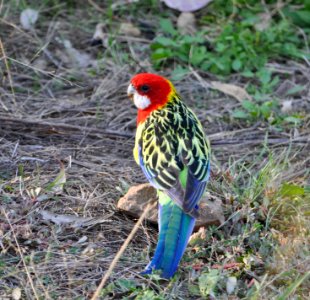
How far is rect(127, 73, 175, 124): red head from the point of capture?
5.29 metres

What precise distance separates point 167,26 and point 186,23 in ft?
0.72

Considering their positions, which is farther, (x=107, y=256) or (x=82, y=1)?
(x=82, y=1)

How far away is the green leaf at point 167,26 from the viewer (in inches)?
279

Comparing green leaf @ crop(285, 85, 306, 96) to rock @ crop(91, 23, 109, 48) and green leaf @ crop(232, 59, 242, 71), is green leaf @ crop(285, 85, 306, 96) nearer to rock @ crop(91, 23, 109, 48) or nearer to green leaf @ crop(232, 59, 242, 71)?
green leaf @ crop(232, 59, 242, 71)

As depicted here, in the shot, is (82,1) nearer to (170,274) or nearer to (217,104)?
(217,104)

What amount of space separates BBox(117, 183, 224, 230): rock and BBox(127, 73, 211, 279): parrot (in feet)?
0.49

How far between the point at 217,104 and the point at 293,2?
4.87 ft

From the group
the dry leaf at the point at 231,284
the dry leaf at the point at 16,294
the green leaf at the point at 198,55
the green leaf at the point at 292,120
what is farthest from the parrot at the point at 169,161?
the green leaf at the point at 198,55

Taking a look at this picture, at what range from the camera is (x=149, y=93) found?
17.4 ft

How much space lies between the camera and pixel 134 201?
4.89m

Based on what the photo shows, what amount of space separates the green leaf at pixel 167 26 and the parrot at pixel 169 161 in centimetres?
180

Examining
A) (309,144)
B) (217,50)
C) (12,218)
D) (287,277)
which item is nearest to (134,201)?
(12,218)

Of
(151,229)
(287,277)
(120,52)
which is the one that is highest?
(287,277)

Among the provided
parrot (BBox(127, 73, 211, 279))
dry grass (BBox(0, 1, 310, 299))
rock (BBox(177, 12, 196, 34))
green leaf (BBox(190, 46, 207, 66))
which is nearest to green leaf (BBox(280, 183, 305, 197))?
dry grass (BBox(0, 1, 310, 299))
